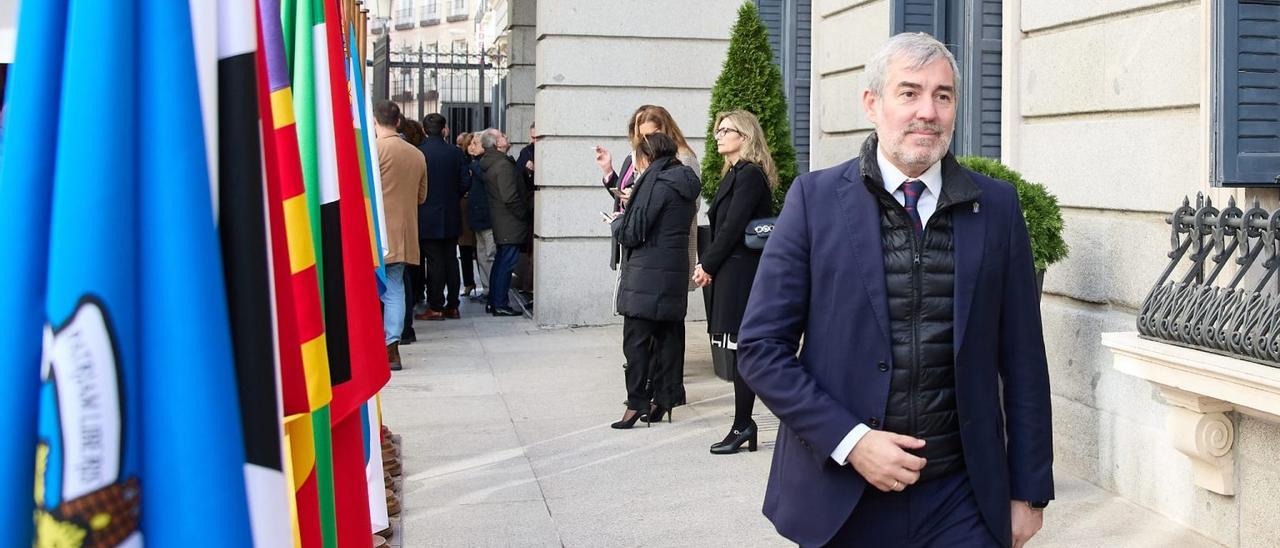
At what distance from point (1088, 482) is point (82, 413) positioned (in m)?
5.87

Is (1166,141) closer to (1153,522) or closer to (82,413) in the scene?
(1153,522)

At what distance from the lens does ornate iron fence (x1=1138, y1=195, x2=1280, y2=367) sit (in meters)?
5.03

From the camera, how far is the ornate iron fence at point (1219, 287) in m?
5.03

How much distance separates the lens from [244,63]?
6.25ft

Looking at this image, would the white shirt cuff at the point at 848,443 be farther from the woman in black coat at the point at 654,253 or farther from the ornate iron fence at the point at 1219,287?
the woman in black coat at the point at 654,253

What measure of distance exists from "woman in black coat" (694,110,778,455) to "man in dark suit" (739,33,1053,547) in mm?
4615

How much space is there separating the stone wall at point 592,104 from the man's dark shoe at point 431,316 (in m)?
1.25

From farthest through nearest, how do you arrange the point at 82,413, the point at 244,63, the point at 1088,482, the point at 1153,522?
the point at 1088,482, the point at 1153,522, the point at 244,63, the point at 82,413

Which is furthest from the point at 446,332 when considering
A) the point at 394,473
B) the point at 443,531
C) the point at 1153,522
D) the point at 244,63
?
the point at 244,63

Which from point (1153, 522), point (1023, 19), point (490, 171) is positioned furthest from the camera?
point (490, 171)

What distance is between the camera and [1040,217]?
21.0ft

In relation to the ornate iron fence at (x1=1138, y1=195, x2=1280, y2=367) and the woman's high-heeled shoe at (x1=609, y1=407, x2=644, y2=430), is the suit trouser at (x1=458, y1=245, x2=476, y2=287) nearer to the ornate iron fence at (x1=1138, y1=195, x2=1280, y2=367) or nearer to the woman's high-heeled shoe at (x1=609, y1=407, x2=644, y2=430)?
the woman's high-heeled shoe at (x1=609, y1=407, x2=644, y2=430)

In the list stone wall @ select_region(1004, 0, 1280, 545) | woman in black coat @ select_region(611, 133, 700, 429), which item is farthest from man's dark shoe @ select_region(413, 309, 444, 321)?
stone wall @ select_region(1004, 0, 1280, 545)

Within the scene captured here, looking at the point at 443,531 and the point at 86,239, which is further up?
the point at 86,239
